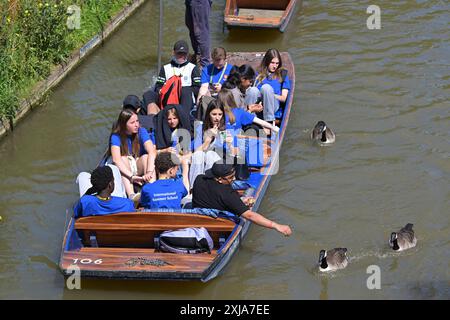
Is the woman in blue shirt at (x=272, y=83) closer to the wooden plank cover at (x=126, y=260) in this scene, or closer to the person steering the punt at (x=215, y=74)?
the person steering the punt at (x=215, y=74)

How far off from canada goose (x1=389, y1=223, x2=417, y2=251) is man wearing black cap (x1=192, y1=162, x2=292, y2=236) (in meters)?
1.39

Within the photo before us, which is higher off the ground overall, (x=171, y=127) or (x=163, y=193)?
(x=171, y=127)

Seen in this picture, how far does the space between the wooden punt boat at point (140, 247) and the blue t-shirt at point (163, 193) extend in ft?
0.98

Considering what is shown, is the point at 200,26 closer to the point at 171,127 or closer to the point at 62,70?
the point at 62,70

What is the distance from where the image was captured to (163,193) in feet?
33.2

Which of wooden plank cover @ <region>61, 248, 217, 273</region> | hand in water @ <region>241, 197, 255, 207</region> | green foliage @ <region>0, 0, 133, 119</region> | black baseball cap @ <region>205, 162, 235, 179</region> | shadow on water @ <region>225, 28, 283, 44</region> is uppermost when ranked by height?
shadow on water @ <region>225, 28, 283, 44</region>

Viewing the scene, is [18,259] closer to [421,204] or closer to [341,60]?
[421,204]

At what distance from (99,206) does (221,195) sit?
1.33 m

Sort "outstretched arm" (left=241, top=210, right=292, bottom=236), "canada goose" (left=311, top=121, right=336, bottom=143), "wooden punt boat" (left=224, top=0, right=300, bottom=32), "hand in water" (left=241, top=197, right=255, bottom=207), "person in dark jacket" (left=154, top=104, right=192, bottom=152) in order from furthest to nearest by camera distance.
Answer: "wooden punt boat" (left=224, top=0, right=300, bottom=32)
"canada goose" (left=311, top=121, right=336, bottom=143)
"person in dark jacket" (left=154, top=104, right=192, bottom=152)
"hand in water" (left=241, top=197, right=255, bottom=207)
"outstretched arm" (left=241, top=210, right=292, bottom=236)

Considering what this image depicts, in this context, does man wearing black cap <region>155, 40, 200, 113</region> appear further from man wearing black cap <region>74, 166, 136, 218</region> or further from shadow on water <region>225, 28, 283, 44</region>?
shadow on water <region>225, 28, 283, 44</region>

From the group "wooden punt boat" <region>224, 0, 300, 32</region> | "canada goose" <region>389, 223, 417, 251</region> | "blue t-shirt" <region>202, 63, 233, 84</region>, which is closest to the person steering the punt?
"blue t-shirt" <region>202, 63, 233, 84</region>

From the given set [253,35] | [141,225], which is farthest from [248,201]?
[253,35]

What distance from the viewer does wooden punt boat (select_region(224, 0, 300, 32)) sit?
16438mm
